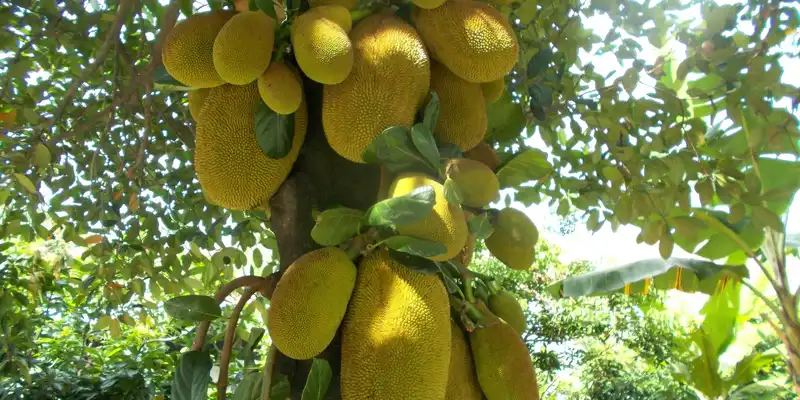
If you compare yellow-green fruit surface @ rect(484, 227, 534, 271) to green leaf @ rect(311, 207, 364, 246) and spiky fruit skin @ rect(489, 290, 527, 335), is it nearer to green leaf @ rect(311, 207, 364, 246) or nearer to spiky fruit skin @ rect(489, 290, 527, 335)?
spiky fruit skin @ rect(489, 290, 527, 335)

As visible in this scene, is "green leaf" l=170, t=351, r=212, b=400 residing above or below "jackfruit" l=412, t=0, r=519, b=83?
below

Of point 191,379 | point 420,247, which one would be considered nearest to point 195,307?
point 191,379

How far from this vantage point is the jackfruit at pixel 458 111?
783mm

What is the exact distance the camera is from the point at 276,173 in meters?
0.75

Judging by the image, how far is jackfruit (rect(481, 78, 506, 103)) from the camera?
0.87 meters

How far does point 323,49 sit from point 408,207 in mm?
213

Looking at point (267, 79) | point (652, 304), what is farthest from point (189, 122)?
point (652, 304)

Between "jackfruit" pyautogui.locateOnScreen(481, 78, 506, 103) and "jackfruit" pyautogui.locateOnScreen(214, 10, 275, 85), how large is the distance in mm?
322

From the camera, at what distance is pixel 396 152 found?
0.68 metres

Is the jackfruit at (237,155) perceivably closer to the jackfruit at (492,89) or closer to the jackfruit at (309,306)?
the jackfruit at (309,306)

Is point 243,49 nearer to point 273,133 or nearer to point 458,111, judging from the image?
point 273,133

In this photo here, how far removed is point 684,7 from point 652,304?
4381 mm

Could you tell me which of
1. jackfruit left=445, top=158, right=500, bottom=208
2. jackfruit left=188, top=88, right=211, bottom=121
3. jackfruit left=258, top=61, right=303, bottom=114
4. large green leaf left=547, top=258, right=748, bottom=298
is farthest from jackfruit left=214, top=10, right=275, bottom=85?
large green leaf left=547, top=258, right=748, bottom=298

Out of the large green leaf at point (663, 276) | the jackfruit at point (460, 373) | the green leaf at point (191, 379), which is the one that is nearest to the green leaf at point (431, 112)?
the jackfruit at point (460, 373)
